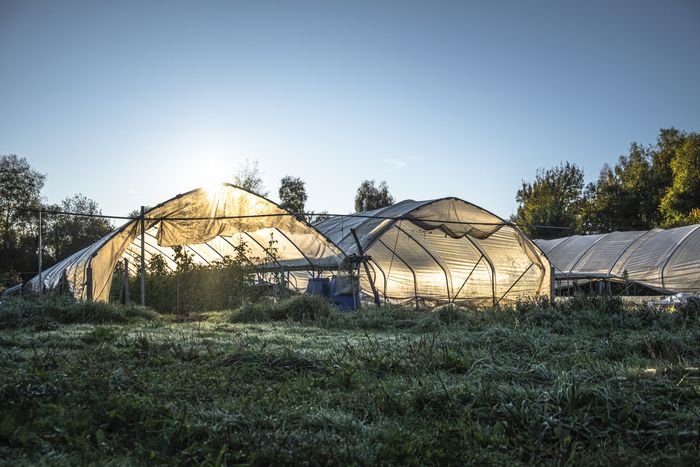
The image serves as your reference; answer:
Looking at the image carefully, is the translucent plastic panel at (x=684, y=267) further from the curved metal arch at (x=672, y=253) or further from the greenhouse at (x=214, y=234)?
the greenhouse at (x=214, y=234)

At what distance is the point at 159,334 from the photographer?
297 inches

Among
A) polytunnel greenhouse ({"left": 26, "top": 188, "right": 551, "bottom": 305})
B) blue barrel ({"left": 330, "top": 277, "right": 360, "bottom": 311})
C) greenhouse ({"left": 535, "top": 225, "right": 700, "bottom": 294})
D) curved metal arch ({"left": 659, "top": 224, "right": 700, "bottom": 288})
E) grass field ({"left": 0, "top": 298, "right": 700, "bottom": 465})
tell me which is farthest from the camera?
curved metal arch ({"left": 659, "top": 224, "right": 700, "bottom": 288})

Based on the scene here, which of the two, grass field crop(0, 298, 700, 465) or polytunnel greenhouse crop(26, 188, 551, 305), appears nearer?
grass field crop(0, 298, 700, 465)

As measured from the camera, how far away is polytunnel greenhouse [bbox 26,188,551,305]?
1409cm

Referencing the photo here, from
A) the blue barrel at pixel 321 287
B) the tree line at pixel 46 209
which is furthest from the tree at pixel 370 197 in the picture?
the blue barrel at pixel 321 287

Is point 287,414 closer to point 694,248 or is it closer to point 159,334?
point 159,334

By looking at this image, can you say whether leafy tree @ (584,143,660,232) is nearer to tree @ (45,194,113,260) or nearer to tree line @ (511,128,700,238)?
tree line @ (511,128,700,238)

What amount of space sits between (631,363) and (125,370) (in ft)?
14.5

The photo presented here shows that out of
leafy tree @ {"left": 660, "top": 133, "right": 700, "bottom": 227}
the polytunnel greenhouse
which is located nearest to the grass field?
the polytunnel greenhouse

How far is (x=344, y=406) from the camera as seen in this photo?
12.4ft

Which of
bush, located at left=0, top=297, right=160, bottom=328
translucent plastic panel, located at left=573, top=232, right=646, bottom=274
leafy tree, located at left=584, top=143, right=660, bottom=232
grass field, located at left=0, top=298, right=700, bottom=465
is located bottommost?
grass field, located at left=0, top=298, right=700, bottom=465

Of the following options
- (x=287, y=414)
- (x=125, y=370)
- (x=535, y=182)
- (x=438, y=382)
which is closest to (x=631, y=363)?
(x=438, y=382)

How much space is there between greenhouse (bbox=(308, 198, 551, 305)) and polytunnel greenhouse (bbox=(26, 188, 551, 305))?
3cm

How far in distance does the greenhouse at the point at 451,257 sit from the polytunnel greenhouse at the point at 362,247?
3 centimetres
